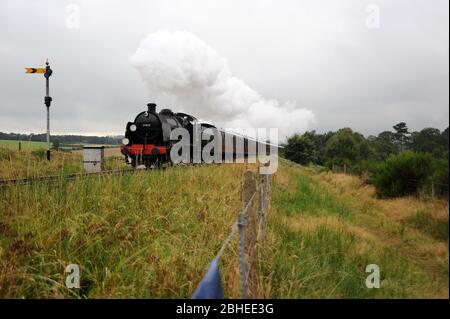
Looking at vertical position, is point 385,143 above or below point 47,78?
below

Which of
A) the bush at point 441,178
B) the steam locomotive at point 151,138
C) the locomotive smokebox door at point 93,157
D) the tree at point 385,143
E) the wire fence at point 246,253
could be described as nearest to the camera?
the bush at point 441,178

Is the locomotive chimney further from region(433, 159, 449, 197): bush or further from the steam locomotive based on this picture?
region(433, 159, 449, 197): bush

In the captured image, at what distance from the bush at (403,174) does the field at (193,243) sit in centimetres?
9

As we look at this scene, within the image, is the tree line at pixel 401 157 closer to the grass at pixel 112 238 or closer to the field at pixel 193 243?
the field at pixel 193 243

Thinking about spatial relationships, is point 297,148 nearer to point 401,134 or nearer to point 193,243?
point 193,243

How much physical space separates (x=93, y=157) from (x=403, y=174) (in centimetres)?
1207

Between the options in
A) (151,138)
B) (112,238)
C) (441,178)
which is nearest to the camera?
(441,178)

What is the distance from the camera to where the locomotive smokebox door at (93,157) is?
12.1 meters

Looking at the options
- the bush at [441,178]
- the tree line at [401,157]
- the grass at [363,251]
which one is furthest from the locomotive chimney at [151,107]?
the bush at [441,178]

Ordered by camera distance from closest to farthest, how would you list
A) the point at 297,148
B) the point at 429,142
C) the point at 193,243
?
1. the point at 429,142
2. the point at 193,243
3. the point at 297,148

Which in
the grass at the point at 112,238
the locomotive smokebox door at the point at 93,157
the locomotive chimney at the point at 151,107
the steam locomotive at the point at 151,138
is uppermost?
the locomotive chimney at the point at 151,107

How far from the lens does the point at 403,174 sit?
1.84m

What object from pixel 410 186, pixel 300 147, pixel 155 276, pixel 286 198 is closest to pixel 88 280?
pixel 155 276

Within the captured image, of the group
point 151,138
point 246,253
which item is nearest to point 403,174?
point 246,253
